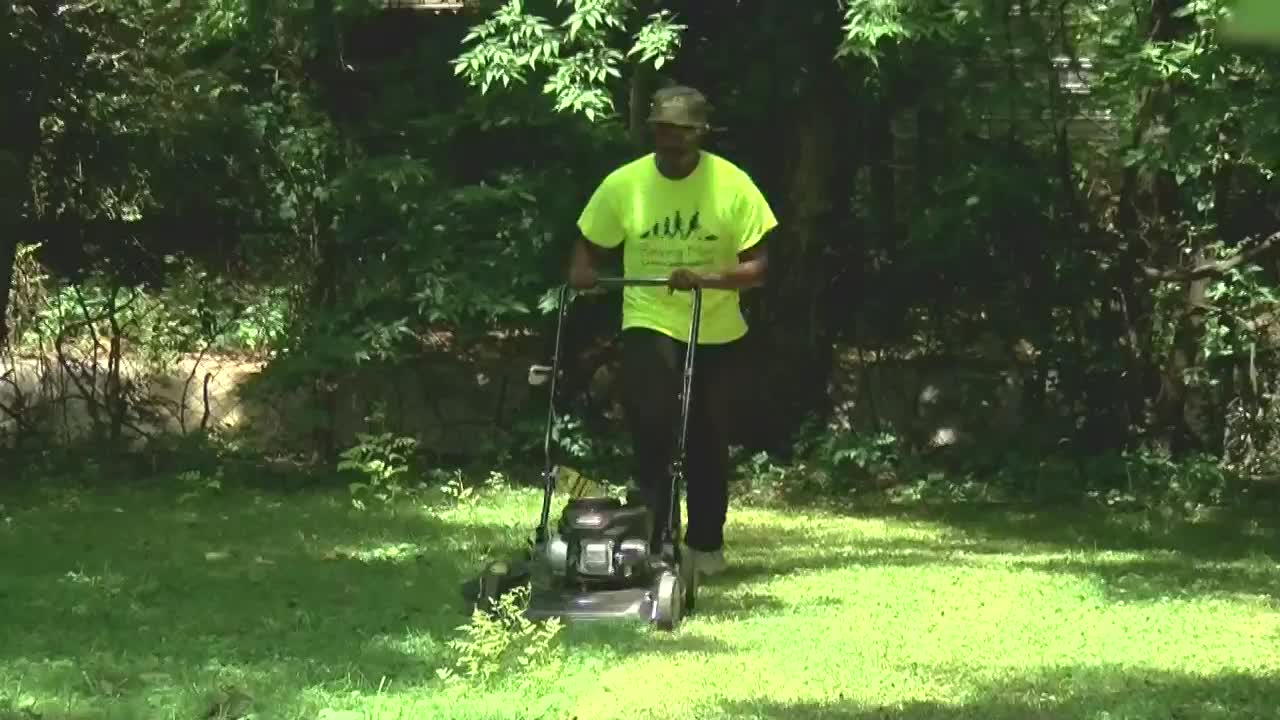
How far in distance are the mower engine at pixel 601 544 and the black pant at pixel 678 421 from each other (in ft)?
1.15

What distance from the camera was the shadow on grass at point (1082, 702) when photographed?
4641 millimetres

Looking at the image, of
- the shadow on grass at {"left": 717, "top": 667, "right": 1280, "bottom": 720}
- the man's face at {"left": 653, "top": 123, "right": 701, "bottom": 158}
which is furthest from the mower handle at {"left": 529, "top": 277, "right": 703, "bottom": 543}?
the shadow on grass at {"left": 717, "top": 667, "right": 1280, "bottom": 720}

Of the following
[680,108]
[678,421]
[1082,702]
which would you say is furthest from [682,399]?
[1082,702]

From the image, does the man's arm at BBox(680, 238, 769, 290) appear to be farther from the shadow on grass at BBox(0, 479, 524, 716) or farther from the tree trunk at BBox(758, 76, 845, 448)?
the tree trunk at BBox(758, 76, 845, 448)

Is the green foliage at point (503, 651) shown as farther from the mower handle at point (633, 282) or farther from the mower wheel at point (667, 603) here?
the mower handle at point (633, 282)

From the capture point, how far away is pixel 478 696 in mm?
4758

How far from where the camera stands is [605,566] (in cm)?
598

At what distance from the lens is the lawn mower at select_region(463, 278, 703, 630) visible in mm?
5910

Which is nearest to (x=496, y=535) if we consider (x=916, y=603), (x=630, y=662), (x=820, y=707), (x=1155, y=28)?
(x=916, y=603)

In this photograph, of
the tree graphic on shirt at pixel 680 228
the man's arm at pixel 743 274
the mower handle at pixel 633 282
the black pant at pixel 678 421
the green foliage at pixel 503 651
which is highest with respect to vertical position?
the tree graphic on shirt at pixel 680 228

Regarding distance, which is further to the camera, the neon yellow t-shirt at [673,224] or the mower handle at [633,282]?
the neon yellow t-shirt at [673,224]

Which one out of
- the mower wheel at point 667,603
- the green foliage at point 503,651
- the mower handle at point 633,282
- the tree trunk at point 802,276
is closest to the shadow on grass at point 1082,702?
the green foliage at point 503,651

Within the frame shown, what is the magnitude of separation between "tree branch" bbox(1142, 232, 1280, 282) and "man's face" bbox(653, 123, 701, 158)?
4803mm

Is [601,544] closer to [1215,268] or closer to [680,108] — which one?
[680,108]
